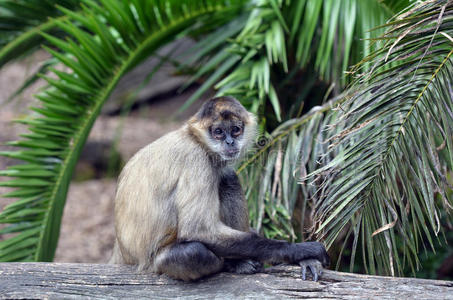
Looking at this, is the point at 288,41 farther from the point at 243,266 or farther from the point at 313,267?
the point at 313,267

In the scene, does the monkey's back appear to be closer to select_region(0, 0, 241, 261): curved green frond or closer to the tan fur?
the tan fur

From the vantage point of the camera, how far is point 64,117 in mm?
5738

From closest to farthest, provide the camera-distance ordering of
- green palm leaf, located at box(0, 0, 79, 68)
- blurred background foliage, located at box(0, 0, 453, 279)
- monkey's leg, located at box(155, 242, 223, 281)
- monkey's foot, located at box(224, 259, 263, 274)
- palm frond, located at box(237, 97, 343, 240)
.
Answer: blurred background foliage, located at box(0, 0, 453, 279), monkey's leg, located at box(155, 242, 223, 281), monkey's foot, located at box(224, 259, 263, 274), palm frond, located at box(237, 97, 343, 240), green palm leaf, located at box(0, 0, 79, 68)

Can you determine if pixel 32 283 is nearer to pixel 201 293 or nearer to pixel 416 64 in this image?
pixel 201 293

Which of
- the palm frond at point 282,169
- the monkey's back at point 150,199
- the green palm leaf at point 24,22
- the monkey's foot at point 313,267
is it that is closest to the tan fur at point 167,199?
the monkey's back at point 150,199

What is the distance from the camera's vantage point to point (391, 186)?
146 inches

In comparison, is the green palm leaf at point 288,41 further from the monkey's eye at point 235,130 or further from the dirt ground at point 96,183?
the dirt ground at point 96,183

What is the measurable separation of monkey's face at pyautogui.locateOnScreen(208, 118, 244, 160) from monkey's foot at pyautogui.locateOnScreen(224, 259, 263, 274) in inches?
38.4

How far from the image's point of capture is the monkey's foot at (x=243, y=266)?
13.3 feet

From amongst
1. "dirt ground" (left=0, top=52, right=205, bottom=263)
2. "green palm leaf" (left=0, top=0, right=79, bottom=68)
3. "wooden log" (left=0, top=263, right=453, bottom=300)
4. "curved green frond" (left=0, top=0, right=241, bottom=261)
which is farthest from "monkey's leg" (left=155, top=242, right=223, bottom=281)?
"dirt ground" (left=0, top=52, right=205, bottom=263)

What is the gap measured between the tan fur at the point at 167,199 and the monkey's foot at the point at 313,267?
0.58 m

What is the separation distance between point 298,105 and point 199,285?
3.45 meters

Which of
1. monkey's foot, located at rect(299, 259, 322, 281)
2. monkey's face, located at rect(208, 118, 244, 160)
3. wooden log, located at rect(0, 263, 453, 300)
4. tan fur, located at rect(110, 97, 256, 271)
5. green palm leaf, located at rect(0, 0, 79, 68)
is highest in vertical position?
green palm leaf, located at rect(0, 0, 79, 68)

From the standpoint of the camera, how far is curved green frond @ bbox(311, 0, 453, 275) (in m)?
3.64
